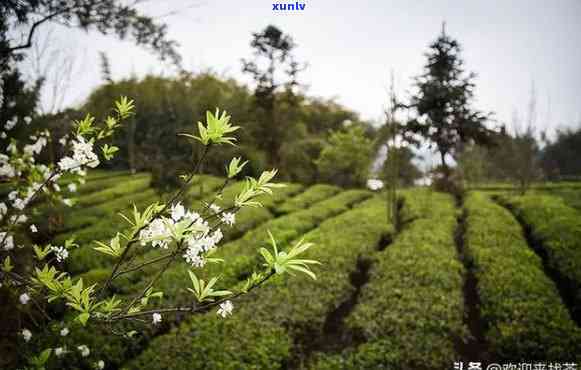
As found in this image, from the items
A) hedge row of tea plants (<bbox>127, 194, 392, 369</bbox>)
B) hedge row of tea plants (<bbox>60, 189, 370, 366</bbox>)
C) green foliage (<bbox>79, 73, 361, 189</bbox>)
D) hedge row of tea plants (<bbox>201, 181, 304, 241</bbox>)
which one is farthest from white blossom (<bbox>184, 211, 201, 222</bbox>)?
green foliage (<bbox>79, 73, 361, 189</bbox>)

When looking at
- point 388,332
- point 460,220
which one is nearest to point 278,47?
point 460,220

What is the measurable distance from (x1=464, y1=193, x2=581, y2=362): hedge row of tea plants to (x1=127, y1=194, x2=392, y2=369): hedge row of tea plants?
220 centimetres

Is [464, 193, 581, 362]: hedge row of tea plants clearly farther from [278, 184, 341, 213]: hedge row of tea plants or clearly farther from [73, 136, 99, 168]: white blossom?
[278, 184, 341, 213]: hedge row of tea plants

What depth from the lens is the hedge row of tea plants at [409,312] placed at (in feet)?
13.4

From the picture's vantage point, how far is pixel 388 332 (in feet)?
14.9

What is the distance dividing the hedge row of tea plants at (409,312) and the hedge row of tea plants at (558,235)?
1640 millimetres

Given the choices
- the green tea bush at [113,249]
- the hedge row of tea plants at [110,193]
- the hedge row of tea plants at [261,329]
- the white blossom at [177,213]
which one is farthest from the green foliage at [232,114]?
the white blossom at [177,213]

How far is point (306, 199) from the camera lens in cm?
1447

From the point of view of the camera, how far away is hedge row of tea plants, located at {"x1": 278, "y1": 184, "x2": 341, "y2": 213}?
1276 cm

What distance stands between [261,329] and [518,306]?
3.64 meters

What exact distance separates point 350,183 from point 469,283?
1573 centimetres

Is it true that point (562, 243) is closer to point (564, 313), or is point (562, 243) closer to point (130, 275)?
point (564, 313)

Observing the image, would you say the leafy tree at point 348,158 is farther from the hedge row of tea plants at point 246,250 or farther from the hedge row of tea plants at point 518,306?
the hedge row of tea plants at point 518,306

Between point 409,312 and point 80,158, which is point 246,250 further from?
point 80,158
